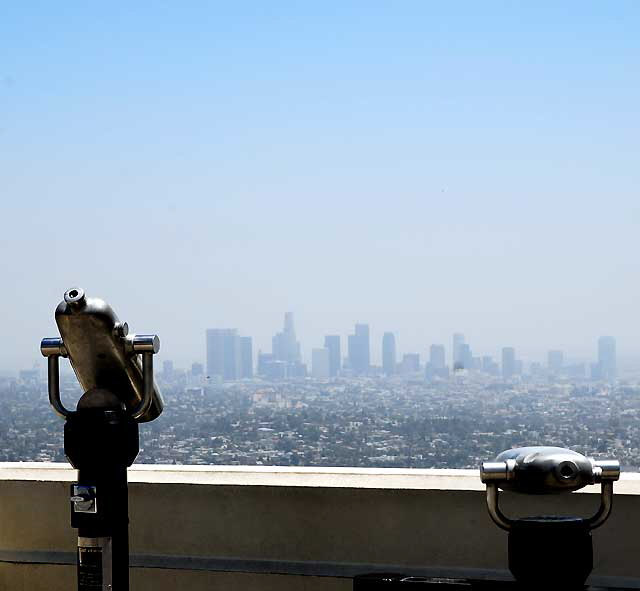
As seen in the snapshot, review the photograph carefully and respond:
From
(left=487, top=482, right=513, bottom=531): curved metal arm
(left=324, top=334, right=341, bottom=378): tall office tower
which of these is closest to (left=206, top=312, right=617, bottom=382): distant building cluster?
(left=324, top=334, right=341, bottom=378): tall office tower

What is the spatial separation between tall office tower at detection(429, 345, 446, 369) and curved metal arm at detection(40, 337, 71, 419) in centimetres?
356

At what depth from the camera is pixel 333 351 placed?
20.6 feet

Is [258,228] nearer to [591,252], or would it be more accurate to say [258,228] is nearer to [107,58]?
[591,252]

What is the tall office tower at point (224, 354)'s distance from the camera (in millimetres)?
4586

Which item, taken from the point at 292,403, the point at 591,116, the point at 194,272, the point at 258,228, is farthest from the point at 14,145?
the point at 292,403

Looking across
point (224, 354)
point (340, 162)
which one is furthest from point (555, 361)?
point (340, 162)

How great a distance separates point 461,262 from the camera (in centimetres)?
2227

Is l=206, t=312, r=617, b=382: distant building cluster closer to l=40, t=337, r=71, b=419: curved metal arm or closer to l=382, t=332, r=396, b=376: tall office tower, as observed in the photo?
l=382, t=332, r=396, b=376: tall office tower

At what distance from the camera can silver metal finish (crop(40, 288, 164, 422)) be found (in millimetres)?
2512

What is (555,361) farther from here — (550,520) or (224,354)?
(550,520)

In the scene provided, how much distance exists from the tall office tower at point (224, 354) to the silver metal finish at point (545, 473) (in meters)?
2.20

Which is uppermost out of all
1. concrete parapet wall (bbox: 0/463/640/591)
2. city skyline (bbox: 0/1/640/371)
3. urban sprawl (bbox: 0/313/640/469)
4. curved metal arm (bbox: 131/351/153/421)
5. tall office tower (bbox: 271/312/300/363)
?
city skyline (bbox: 0/1/640/371)

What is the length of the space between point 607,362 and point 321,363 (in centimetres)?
142

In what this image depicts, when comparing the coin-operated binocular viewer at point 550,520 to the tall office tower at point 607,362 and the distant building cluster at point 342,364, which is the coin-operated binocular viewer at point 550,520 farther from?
the tall office tower at point 607,362
